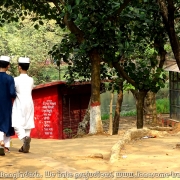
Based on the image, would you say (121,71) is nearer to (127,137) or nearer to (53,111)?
(127,137)

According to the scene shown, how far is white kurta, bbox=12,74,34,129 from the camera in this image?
6.31 meters

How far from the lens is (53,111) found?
16422 mm

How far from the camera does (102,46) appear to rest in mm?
10945

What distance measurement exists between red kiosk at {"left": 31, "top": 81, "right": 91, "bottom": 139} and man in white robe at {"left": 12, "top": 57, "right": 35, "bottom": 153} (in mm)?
9343

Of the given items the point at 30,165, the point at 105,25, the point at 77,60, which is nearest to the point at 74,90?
the point at 77,60

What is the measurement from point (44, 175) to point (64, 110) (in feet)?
39.3

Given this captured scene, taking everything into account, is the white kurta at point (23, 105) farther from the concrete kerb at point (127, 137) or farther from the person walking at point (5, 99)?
the concrete kerb at point (127, 137)

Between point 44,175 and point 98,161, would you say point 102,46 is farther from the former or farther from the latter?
point 44,175

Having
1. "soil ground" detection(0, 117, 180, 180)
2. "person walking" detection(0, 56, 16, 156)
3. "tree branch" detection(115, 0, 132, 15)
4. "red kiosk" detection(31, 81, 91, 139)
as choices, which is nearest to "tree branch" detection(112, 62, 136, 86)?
"tree branch" detection(115, 0, 132, 15)

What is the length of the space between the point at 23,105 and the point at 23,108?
1.8 inches

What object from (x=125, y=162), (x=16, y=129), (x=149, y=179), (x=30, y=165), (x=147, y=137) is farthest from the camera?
(x=147, y=137)

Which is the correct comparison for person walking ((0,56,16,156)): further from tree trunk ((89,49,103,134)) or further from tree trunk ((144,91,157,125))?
tree trunk ((144,91,157,125))

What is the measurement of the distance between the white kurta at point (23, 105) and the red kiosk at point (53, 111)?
9.35 meters

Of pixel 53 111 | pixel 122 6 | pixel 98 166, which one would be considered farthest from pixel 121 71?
pixel 98 166
